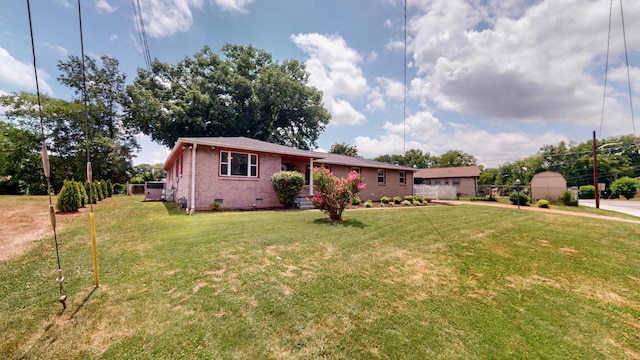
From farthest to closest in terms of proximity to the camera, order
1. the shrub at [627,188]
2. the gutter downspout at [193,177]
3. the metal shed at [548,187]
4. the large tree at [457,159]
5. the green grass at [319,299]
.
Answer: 1. the large tree at [457,159]
2. the shrub at [627,188]
3. the metal shed at [548,187]
4. the gutter downspout at [193,177]
5. the green grass at [319,299]

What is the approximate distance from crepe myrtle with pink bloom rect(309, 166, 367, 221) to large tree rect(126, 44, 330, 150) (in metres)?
20.0

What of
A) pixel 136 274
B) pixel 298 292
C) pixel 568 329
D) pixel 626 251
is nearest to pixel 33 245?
pixel 136 274

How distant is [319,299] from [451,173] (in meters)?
37.2

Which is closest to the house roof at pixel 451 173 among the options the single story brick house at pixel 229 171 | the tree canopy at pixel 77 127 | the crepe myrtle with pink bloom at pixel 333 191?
the single story brick house at pixel 229 171

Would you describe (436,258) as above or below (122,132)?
below

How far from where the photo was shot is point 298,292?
3.43 metres

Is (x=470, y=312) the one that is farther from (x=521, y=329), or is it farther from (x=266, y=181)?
(x=266, y=181)

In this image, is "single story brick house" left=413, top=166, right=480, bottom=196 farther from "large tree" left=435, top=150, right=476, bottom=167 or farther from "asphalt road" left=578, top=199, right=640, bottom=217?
"large tree" left=435, top=150, right=476, bottom=167

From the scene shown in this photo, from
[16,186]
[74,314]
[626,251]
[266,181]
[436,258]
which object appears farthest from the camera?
[16,186]

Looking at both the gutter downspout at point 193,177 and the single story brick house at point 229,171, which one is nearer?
the gutter downspout at point 193,177

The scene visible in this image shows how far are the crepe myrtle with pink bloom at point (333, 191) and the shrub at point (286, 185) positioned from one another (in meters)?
3.78

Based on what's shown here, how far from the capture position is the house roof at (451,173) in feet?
108

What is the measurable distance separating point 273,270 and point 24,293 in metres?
3.29

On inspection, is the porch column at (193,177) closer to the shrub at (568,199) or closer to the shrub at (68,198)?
the shrub at (68,198)
